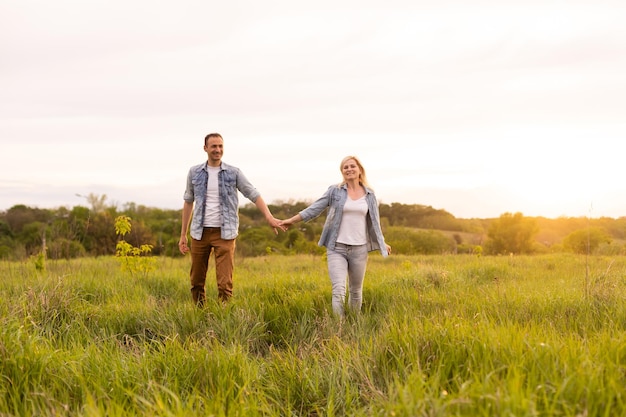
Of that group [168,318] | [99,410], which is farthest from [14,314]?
[99,410]

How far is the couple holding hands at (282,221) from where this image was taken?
6.43 m

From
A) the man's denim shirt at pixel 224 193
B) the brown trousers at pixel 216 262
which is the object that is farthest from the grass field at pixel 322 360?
the man's denim shirt at pixel 224 193

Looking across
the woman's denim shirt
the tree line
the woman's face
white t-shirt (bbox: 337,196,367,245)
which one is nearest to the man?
the woman's denim shirt

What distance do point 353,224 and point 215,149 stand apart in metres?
2.19

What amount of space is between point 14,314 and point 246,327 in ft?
7.90

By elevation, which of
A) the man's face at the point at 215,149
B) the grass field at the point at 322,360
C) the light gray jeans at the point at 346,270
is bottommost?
the grass field at the point at 322,360

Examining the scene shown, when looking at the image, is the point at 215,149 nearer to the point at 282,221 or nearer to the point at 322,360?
the point at 282,221

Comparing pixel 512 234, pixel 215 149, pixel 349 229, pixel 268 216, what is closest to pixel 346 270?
pixel 349 229

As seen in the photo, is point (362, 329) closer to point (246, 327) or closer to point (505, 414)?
point (246, 327)

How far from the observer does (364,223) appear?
659 cm

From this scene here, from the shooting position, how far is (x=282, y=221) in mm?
7012

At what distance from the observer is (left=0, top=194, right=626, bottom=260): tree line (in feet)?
81.4

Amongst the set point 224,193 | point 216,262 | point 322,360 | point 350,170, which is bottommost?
point 322,360

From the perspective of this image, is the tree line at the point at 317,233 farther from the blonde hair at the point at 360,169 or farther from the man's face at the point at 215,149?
the man's face at the point at 215,149
